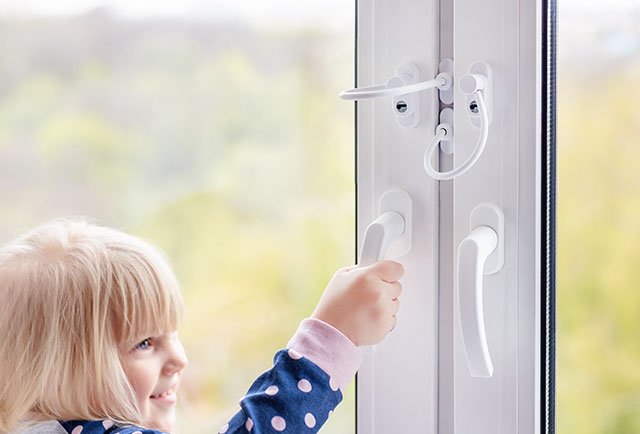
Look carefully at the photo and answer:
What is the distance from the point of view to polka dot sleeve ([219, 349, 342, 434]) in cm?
81

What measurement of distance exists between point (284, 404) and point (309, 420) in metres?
0.03

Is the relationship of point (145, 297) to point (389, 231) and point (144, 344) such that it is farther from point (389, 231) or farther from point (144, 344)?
point (389, 231)

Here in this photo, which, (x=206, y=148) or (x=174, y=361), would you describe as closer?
(x=174, y=361)

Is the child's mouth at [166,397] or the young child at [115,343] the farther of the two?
the child's mouth at [166,397]

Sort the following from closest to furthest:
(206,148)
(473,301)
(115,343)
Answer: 1. (473,301)
2. (115,343)
3. (206,148)

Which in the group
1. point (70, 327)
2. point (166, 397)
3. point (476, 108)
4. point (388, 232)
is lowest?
point (166, 397)

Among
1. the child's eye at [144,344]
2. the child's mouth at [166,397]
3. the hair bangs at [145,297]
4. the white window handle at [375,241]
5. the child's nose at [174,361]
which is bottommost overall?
the child's mouth at [166,397]

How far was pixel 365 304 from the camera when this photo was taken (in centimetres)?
85

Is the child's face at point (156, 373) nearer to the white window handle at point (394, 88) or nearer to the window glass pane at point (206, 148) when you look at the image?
the window glass pane at point (206, 148)

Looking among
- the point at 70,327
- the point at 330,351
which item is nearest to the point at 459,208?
the point at 330,351

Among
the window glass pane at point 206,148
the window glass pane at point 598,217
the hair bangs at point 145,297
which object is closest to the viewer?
the window glass pane at point 598,217

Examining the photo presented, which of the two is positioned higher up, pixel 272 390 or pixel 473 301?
pixel 473 301

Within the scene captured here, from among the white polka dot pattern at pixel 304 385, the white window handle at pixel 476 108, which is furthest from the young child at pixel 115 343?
the white window handle at pixel 476 108

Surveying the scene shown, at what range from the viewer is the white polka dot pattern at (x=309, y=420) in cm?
81
